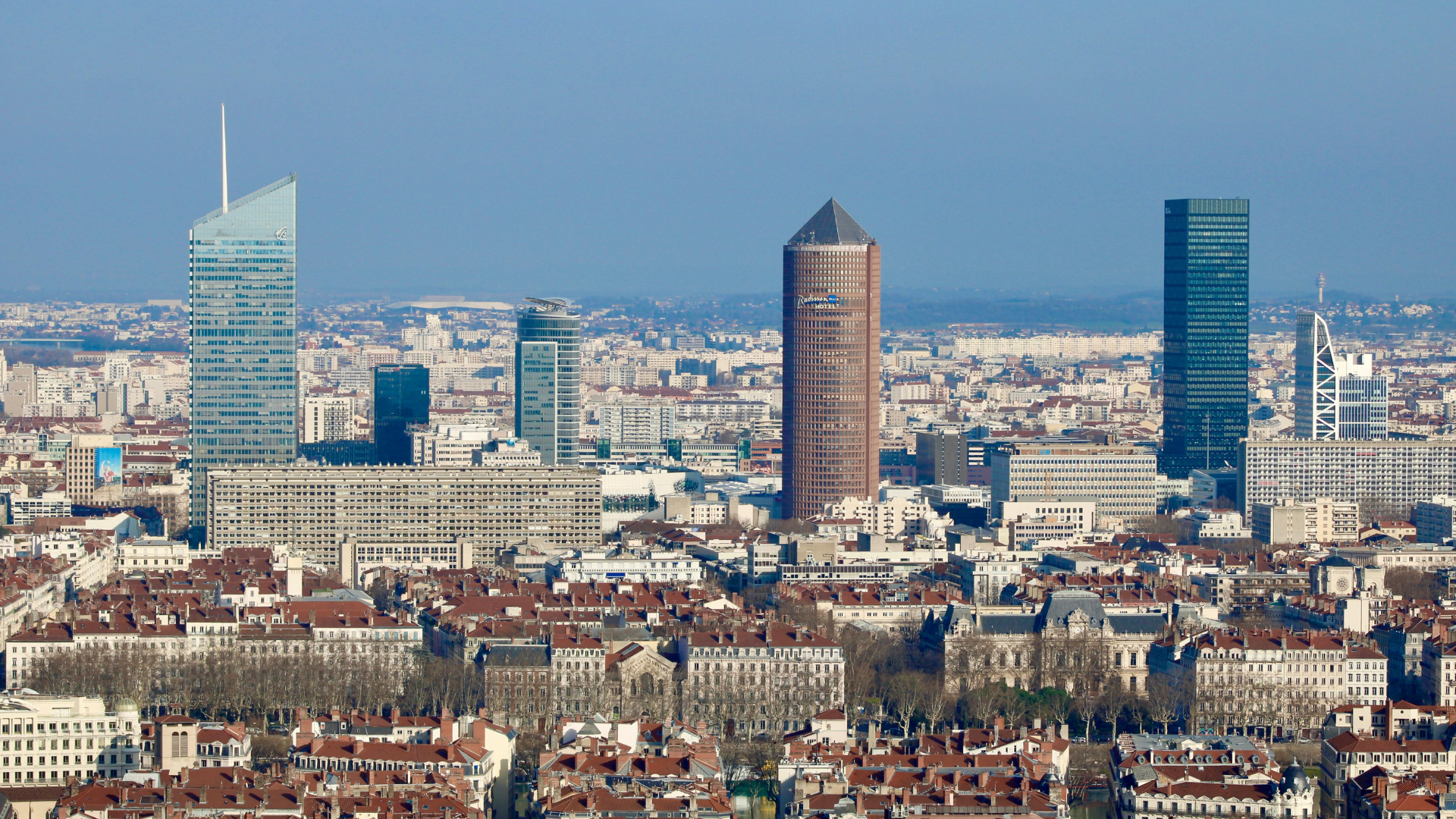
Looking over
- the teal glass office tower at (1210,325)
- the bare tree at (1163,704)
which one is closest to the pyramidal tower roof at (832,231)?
the teal glass office tower at (1210,325)

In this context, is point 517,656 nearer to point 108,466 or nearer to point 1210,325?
point 108,466

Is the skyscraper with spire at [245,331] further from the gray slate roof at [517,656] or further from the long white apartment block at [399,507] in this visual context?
the gray slate roof at [517,656]

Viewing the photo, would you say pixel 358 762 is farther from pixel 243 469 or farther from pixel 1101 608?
pixel 243 469

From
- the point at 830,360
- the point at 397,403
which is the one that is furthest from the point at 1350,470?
the point at 397,403

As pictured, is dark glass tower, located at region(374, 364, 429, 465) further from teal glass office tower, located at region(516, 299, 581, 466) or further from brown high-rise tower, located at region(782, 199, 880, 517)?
brown high-rise tower, located at region(782, 199, 880, 517)

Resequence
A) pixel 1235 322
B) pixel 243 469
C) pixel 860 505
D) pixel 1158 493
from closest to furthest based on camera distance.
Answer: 1. pixel 243 469
2. pixel 860 505
3. pixel 1158 493
4. pixel 1235 322

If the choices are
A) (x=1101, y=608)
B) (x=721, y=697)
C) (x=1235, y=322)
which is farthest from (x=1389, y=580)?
(x=1235, y=322)
